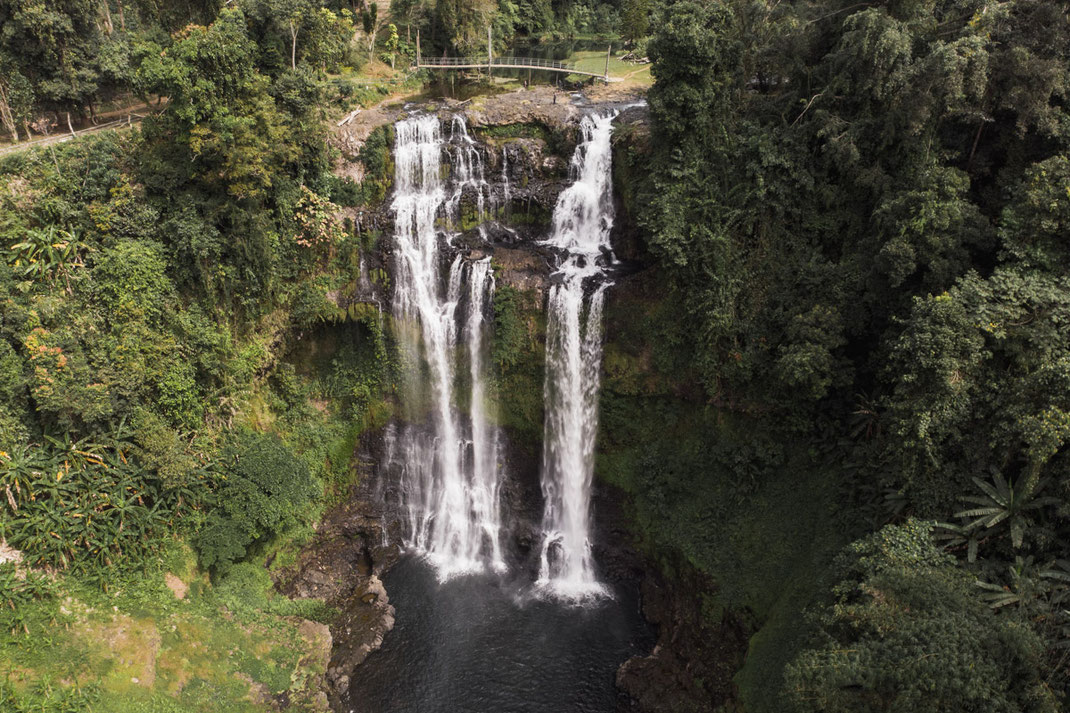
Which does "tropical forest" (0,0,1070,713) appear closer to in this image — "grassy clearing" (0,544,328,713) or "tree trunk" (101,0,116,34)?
"grassy clearing" (0,544,328,713)

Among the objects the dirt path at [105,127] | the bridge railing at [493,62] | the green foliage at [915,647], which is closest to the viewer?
the green foliage at [915,647]

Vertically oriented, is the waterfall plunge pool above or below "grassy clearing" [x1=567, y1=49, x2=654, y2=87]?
below

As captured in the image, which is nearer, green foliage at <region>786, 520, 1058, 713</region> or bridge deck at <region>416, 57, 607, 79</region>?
green foliage at <region>786, 520, 1058, 713</region>

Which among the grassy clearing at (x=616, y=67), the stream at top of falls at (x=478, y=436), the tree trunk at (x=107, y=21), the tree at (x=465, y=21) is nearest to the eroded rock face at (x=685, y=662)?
the stream at top of falls at (x=478, y=436)

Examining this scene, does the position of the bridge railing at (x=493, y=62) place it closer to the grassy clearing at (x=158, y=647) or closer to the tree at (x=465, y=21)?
the tree at (x=465, y=21)

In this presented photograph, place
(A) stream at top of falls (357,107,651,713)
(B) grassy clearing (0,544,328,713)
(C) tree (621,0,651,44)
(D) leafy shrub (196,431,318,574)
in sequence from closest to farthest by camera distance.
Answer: (B) grassy clearing (0,544,328,713)
(D) leafy shrub (196,431,318,574)
(A) stream at top of falls (357,107,651,713)
(C) tree (621,0,651,44)

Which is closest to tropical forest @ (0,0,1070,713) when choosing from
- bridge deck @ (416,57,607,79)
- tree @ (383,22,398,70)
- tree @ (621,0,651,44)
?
bridge deck @ (416,57,607,79)
